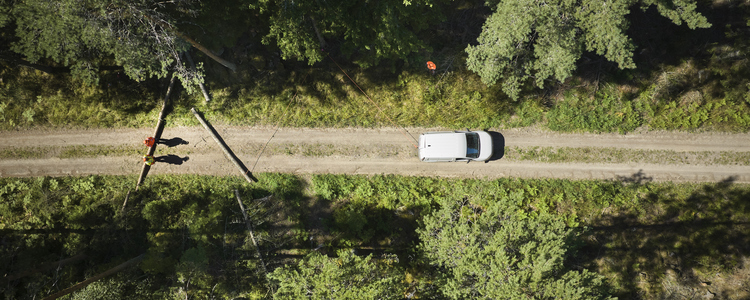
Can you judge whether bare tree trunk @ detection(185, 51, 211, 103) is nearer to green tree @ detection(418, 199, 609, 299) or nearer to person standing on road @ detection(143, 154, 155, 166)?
person standing on road @ detection(143, 154, 155, 166)

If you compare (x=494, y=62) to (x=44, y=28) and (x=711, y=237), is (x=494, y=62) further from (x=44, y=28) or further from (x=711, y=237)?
(x=44, y=28)

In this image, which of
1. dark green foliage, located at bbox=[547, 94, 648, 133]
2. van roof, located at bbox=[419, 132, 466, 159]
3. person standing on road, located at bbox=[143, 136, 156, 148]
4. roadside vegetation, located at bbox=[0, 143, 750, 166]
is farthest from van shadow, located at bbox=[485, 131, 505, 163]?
person standing on road, located at bbox=[143, 136, 156, 148]

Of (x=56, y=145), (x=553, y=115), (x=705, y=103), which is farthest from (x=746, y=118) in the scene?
(x=56, y=145)

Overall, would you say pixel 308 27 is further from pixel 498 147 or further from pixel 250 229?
pixel 498 147

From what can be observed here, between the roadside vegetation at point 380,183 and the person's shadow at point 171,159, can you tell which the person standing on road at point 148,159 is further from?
the roadside vegetation at point 380,183

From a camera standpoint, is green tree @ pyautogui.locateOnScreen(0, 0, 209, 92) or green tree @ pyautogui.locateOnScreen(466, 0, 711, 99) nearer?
green tree @ pyautogui.locateOnScreen(0, 0, 209, 92)

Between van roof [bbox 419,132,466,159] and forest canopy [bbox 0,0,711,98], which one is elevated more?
forest canopy [bbox 0,0,711,98]
